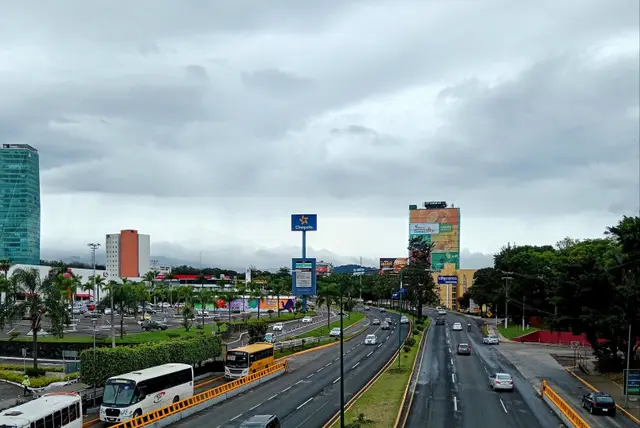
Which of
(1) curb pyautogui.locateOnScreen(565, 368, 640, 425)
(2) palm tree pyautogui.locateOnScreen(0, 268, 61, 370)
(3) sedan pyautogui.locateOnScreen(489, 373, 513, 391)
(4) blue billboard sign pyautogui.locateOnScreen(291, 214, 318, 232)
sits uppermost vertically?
(4) blue billboard sign pyautogui.locateOnScreen(291, 214, 318, 232)

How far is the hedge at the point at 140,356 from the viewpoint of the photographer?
43.1 m

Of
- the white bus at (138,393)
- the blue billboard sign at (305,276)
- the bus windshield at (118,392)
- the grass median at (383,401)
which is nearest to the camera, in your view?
the white bus at (138,393)

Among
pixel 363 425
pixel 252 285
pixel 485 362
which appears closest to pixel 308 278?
pixel 485 362

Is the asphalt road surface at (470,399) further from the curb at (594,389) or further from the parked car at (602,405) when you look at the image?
the curb at (594,389)

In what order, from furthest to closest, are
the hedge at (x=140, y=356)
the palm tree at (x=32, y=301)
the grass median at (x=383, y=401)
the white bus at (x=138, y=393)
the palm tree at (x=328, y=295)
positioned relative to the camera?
the palm tree at (x=328, y=295) → the palm tree at (x=32, y=301) → the hedge at (x=140, y=356) → the grass median at (x=383, y=401) → the white bus at (x=138, y=393)

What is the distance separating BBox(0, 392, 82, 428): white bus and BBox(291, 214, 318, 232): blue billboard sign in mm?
62771

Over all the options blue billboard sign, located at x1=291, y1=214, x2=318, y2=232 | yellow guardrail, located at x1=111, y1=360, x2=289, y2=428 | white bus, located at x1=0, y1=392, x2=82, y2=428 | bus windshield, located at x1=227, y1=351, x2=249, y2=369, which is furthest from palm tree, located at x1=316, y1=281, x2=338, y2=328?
white bus, located at x1=0, y1=392, x2=82, y2=428

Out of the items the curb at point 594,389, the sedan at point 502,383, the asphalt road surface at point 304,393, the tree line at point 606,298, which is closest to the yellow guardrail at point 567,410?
the sedan at point 502,383

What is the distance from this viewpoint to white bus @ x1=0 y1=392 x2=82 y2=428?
28172 millimetres

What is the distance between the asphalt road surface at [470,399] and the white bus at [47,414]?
20094 millimetres

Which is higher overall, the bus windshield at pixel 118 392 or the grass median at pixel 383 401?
the bus windshield at pixel 118 392

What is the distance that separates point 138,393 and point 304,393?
16.3 metres

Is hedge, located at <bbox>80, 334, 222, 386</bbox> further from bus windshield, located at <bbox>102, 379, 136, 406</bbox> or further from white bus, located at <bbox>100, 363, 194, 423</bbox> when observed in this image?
bus windshield, located at <bbox>102, 379, 136, 406</bbox>

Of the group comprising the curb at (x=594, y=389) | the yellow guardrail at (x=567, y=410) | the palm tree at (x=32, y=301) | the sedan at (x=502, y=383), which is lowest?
the curb at (x=594, y=389)
